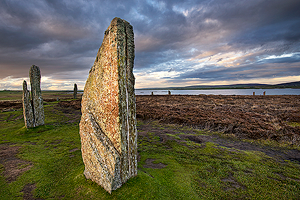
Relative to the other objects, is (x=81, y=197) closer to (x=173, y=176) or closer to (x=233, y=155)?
(x=173, y=176)

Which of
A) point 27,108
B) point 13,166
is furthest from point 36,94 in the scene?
point 13,166

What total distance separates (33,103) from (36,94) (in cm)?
75

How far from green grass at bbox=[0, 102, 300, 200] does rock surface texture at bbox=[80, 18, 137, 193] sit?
1.41 ft

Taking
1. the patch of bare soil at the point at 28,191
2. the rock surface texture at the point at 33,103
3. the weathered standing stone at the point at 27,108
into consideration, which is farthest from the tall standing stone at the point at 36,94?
the patch of bare soil at the point at 28,191

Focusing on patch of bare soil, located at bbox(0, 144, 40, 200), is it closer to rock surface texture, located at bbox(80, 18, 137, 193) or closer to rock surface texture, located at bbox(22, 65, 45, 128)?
rock surface texture, located at bbox(80, 18, 137, 193)

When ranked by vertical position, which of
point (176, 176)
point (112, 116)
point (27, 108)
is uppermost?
point (112, 116)

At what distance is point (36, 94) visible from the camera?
1102 centimetres

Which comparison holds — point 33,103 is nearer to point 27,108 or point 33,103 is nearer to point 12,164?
point 27,108

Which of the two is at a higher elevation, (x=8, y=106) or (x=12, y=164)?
(x=8, y=106)

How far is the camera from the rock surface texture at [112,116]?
12.2ft

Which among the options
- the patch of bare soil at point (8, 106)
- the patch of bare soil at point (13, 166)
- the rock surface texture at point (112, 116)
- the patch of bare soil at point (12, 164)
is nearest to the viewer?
the rock surface texture at point (112, 116)

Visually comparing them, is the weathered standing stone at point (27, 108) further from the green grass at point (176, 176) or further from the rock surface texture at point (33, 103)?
the green grass at point (176, 176)

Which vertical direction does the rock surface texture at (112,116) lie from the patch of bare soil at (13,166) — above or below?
above

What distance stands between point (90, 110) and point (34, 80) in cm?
958
